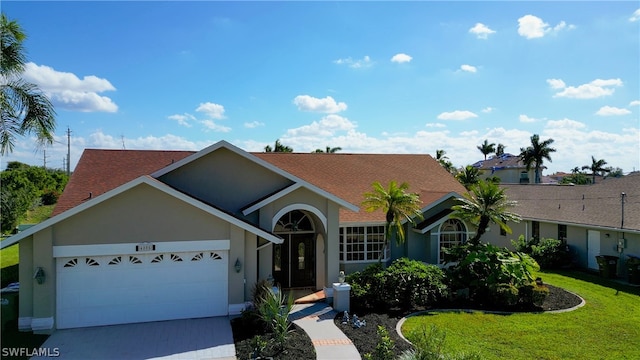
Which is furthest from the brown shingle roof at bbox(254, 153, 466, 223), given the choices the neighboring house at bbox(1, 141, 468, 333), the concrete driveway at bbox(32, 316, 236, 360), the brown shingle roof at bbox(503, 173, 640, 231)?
the concrete driveway at bbox(32, 316, 236, 360)

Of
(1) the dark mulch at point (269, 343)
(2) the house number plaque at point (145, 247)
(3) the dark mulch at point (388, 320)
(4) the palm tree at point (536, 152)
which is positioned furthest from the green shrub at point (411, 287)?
(4) the palm tree at point (536, 152)

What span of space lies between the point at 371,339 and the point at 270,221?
572cm

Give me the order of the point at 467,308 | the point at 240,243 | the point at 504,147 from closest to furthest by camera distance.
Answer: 1. the point at 240,243
2. the point at 467,308
3. the point at 504,147

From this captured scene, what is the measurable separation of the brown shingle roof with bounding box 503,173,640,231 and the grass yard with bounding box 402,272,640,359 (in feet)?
21.7

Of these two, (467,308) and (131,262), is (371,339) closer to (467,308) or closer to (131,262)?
(467,308)

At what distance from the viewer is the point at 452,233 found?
1930cm

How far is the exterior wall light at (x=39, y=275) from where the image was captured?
39.3 ft

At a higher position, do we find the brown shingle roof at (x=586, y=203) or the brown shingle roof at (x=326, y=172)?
the brown shingle roof at (x=326, y=172)

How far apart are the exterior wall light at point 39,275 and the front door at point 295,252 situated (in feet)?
26.3

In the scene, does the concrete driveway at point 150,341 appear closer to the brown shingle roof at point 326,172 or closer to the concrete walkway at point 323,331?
the concrete walkway at point 323,331

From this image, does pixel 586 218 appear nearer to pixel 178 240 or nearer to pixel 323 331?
pixel 323 331

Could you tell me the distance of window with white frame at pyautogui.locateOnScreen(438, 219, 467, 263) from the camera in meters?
19.1

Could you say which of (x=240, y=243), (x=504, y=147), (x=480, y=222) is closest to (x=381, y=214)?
(x=480, y=222)

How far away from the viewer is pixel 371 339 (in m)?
11.8
